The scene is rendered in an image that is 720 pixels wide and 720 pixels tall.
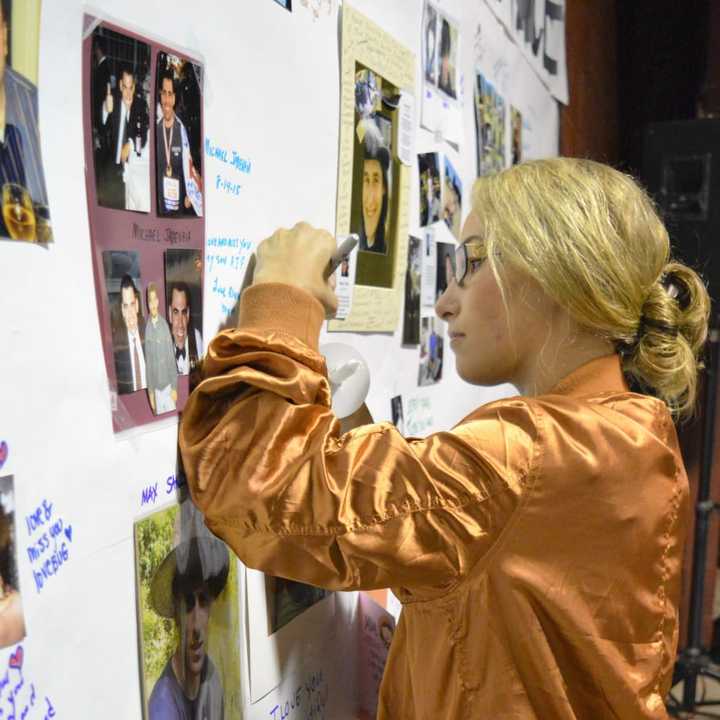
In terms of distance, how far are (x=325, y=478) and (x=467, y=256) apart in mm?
300

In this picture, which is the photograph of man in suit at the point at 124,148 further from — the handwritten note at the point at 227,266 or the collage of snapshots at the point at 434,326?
the collage of snapshots at the point at 434,326

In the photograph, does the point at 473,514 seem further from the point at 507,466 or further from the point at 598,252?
the point at 598,252

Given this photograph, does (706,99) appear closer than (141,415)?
No

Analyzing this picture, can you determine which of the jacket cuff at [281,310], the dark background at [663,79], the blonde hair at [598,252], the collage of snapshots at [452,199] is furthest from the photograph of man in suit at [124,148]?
the dark background at [663,79]

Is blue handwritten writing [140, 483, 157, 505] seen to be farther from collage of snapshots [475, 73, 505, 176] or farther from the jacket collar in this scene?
collage of snapshots [475, 73, 505, 176]

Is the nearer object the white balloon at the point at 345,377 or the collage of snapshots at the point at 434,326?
the white balloon at the point at 345,377

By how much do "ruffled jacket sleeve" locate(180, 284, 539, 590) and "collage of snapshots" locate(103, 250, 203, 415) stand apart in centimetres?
4

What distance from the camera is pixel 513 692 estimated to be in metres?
0.62

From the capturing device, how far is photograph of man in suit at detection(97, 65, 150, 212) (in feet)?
1.75

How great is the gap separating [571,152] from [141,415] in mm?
1626

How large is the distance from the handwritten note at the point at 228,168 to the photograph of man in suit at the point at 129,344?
5.4 inches

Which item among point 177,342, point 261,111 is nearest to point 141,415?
point 177,342

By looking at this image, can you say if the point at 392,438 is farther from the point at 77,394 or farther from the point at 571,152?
the point at 571,152

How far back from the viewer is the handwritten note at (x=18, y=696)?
1.55ft
